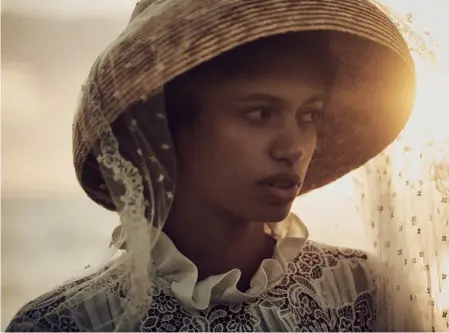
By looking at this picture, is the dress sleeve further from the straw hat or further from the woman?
the straw hat

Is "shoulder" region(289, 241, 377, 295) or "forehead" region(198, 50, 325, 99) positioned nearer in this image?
"forehead" region(198, 50, 325, 99)

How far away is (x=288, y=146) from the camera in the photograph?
0.72 m

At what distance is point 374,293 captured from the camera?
33.3 inches

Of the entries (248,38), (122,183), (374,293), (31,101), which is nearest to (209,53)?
(248,38)

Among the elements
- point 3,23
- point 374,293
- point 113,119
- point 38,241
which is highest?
point 3,23

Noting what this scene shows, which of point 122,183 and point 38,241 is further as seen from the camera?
point 38,241

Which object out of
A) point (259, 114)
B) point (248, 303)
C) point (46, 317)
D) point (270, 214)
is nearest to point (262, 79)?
point (259, 114)

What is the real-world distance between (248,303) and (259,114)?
0.75 ft

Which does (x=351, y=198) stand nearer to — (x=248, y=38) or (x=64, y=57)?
(x=248, y=38)

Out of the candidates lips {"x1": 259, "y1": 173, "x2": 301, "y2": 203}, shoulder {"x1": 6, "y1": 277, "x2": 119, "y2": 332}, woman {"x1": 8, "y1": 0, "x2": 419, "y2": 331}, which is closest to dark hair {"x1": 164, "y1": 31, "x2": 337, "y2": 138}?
woman {"x1": 8, "y1": 0, "x2": 419, "y2": 331}

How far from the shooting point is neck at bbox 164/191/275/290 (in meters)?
0.77

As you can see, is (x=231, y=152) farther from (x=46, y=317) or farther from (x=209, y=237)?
(x=46, y=317)

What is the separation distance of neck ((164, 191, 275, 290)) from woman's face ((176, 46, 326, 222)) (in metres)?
0.02

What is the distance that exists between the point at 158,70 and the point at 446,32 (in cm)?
42
